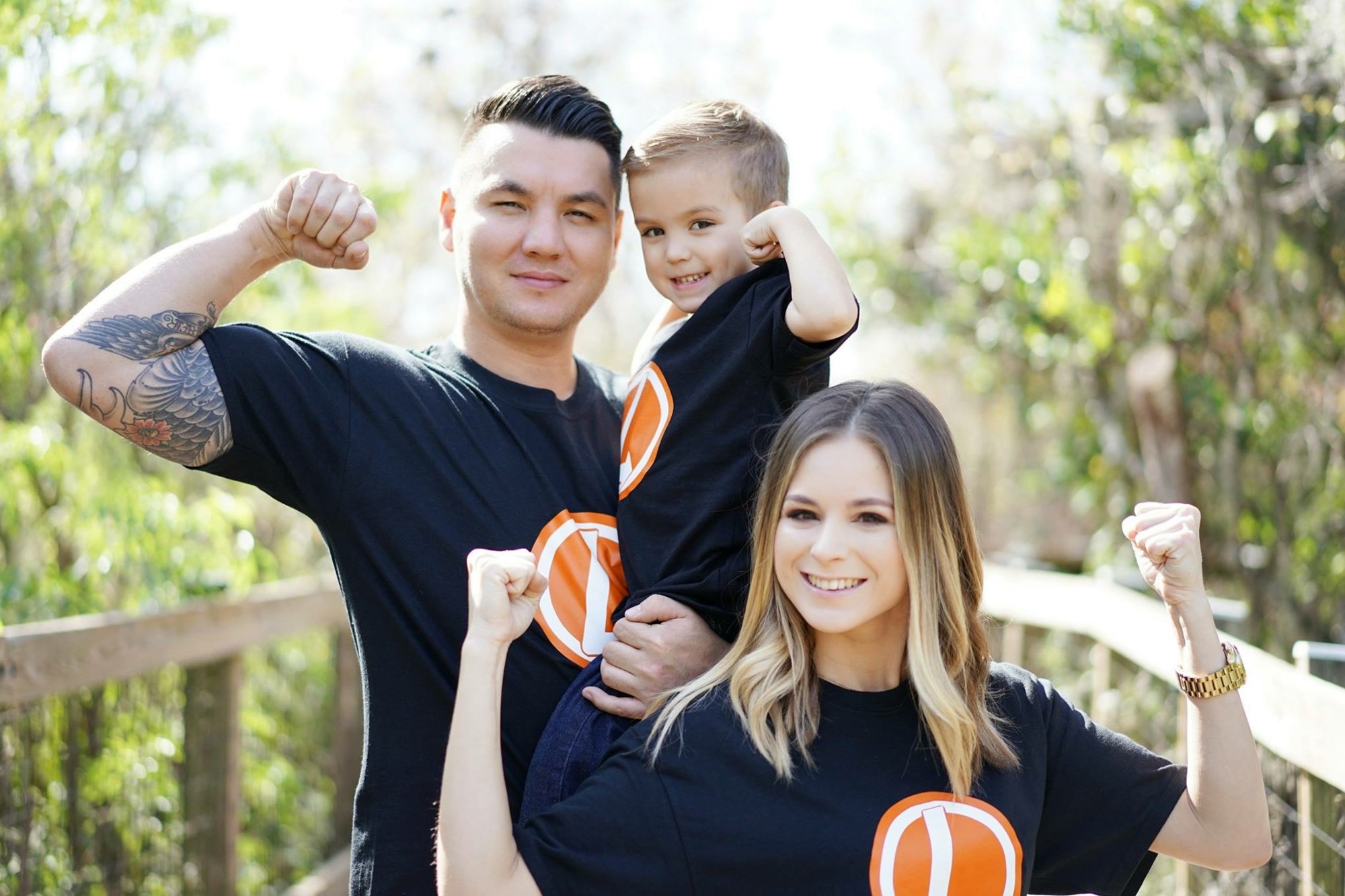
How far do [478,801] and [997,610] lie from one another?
3.24m

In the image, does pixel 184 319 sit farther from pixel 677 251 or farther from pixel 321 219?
pixel 677 251

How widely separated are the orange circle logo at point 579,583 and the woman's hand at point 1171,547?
0.80 m

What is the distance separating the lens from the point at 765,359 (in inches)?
76.5

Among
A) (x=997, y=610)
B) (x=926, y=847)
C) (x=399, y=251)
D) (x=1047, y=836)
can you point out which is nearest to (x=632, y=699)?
(x=926, y=847)

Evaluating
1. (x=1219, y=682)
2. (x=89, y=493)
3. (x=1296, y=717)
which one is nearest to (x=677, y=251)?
(x=1219, y=682)

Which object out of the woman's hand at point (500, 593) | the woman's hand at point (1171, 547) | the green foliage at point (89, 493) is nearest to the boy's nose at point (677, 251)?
the woman's hand at point (500, 593)

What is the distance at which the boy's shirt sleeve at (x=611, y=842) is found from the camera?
1.56 meters

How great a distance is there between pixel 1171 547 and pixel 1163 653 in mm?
1116

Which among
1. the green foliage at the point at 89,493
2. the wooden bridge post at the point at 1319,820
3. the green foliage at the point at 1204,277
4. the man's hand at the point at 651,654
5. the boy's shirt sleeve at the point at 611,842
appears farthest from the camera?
the green foliage at the point at 1204,277

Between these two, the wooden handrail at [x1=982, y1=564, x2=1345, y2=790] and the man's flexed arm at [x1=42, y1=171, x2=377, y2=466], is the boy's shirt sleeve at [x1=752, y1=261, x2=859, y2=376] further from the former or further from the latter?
the wooden handrail at [x1=982, y1=564, x2=1345, y2=790]

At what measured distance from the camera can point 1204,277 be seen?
453 cm

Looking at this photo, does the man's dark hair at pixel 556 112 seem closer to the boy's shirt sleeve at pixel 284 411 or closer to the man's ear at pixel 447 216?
the man's ear at pixel 447 216

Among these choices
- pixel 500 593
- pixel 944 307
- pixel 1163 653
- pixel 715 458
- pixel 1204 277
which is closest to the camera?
pixel 500 593

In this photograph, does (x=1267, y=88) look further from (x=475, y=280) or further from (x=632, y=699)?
(x=632, y=699)
